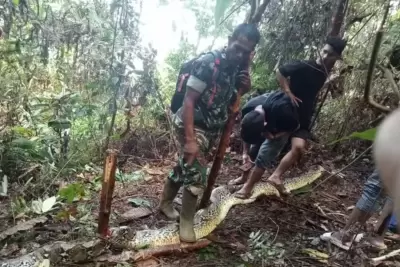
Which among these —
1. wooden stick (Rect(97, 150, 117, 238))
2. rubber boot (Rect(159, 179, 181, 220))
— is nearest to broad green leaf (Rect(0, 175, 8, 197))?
wooden stick (Rect(97, 150, 117, 238))

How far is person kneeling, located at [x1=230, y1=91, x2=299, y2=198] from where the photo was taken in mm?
3562

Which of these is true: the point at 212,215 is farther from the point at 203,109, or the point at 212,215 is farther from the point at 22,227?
the point at 22,227

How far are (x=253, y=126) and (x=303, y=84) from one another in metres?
0.62

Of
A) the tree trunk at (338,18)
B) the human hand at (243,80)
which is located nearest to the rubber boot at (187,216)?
the human hand at (243,80)

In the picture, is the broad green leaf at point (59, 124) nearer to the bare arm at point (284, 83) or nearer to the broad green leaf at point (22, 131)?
the broad green leaf at point (22, 131)

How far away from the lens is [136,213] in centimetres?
343

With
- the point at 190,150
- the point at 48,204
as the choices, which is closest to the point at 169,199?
the point at 190,150

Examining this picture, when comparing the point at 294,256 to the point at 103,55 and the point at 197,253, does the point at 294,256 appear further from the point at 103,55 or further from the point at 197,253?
the point at 103,55

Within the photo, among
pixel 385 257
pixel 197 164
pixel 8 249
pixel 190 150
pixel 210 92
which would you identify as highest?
pixel 210 92

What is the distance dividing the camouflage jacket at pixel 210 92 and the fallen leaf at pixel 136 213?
3.11 feet

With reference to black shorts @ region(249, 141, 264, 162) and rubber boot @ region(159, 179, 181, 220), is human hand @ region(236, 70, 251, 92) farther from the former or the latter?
black shorts @ region(249, 141, 264, 162)

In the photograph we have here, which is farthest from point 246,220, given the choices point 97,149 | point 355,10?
point 355,10

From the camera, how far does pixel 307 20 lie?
4.36 m

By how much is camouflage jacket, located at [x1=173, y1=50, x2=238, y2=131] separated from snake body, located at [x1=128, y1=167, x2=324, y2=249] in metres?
0.77
